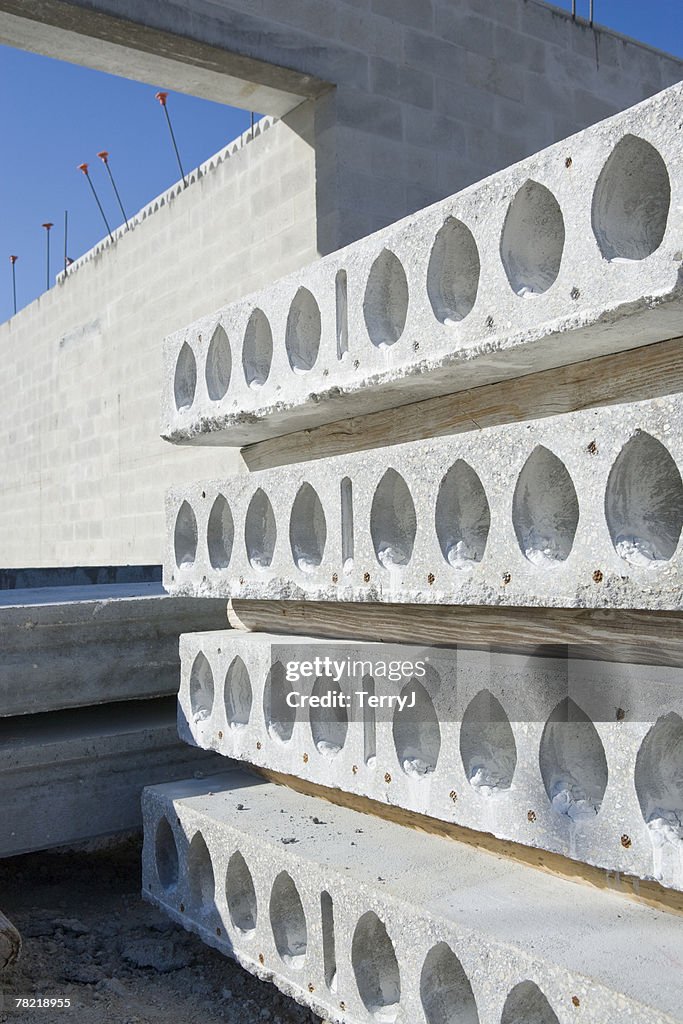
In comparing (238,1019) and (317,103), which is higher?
(317,103)

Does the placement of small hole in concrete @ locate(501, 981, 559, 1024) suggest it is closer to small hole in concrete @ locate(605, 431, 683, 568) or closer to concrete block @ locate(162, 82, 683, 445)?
small hole in concrete @ locate(605, 431, 683, 568)

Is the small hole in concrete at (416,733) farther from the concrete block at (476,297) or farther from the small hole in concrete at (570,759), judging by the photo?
the concrete block at (476,297)

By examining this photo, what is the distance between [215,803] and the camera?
260 cm

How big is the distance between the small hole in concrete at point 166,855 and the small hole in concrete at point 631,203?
1970 mm

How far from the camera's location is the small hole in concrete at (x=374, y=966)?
1952 millimetres

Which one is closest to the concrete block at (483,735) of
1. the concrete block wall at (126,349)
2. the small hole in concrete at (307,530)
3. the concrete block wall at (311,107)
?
the small hole in concrete at (307,530)

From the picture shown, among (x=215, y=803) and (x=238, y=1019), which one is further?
(x=215, y=803)

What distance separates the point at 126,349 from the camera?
8.66 meters

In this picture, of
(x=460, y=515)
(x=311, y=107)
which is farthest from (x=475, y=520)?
(x=311, y=107)

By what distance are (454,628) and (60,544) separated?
8.87 metres

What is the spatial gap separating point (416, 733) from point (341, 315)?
927 millimetres

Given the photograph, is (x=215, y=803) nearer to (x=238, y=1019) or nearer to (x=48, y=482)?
(x=238, y=1019)

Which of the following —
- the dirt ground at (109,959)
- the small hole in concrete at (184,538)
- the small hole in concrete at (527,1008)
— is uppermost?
the small hole in concrete at (184,538)

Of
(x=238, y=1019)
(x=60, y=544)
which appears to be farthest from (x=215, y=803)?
(x=60, y=544)
